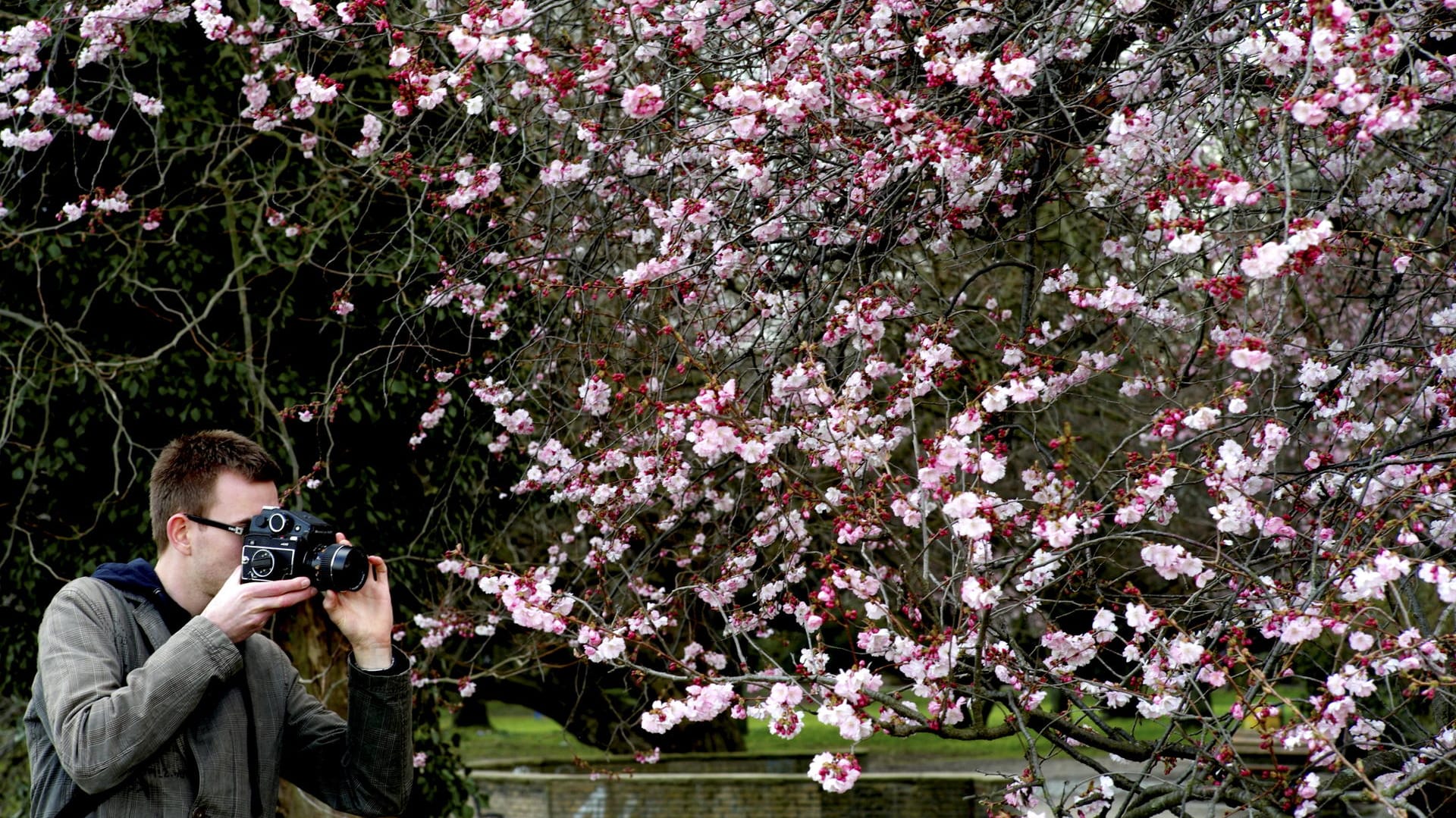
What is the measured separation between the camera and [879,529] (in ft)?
9.34

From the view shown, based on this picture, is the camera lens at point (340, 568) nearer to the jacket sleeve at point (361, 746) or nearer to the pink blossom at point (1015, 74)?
the jacket sleeve at point (361, 746)

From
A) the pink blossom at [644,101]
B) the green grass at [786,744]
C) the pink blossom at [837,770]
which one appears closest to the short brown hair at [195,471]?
the pink blossom at [837,770]

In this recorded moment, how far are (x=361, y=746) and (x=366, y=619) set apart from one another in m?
0.19

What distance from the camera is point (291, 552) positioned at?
6.22 ft

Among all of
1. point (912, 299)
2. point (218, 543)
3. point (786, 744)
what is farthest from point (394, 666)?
point (786, 744)

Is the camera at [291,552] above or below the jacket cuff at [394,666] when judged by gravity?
above

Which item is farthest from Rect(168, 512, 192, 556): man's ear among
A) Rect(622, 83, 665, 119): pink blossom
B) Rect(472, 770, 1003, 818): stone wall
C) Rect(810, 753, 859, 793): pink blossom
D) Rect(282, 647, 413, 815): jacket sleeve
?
Rect(472, 770, 1003, 818): stone wall

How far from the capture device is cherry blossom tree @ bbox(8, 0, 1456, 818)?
98.5 inches

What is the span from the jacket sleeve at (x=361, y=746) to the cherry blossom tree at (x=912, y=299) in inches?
30.8

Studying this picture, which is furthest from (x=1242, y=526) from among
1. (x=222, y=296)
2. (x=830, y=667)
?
(x=830, y=667)

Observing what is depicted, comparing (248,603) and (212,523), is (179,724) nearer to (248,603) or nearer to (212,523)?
(248,603)

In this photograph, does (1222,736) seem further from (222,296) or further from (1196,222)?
(222,296)

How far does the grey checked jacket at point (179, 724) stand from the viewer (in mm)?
1727

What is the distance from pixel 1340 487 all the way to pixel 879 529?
0.97 metres
